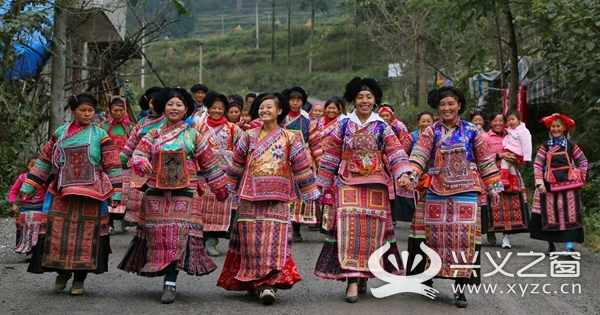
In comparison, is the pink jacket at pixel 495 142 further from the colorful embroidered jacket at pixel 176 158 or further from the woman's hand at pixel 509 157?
the colorful embroidered jacket at pixel 176 158

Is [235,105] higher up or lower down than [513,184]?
higher up

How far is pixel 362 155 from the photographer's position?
7707mm

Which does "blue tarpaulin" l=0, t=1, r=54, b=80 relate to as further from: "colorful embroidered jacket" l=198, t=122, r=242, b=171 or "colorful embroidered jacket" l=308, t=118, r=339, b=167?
"colorful embroidered jacket" l=308, t=118, r=339, b=167

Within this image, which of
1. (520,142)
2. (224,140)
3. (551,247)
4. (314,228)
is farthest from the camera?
(314,228)

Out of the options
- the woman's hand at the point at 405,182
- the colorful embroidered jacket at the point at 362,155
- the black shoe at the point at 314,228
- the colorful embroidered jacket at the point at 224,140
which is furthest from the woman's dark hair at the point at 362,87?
the black shoe at the point at 314,228

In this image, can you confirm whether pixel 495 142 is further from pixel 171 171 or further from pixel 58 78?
pixel 58 78

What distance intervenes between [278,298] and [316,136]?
3280 millimetres

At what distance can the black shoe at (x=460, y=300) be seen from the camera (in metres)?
7.46

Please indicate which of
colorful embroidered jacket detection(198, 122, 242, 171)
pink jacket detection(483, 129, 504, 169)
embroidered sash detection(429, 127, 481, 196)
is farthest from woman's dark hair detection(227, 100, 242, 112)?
embroidered sash detection(429, 127, 481, 196)

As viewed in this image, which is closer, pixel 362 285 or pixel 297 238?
pixel 362 285

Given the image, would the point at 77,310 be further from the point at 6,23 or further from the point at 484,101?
the point at 484,101

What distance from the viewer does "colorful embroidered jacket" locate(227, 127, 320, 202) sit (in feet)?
25.3

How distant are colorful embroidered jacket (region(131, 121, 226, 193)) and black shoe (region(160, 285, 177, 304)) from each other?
0.85 metres

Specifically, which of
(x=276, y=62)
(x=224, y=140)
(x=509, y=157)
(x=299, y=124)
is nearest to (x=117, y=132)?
(x=224, y=140)
